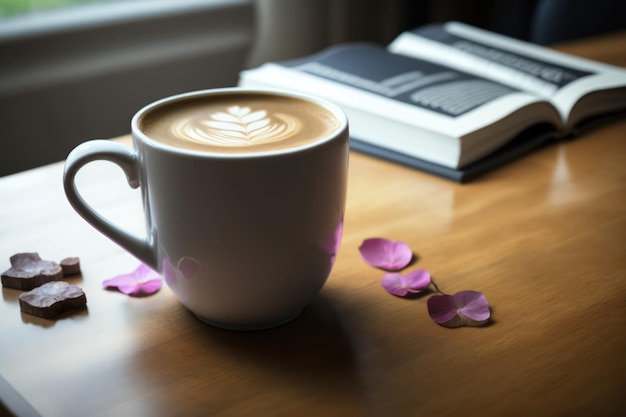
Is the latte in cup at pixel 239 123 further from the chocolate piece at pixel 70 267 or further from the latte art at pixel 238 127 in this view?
the chocolate piece at pixel 70 267

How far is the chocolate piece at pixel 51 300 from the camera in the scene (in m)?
0.60

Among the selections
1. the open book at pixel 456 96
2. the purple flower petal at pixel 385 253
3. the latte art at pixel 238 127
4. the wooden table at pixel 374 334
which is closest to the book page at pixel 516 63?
the open book at pixel 456 96

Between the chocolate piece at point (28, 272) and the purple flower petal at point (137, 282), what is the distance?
46 millimetres

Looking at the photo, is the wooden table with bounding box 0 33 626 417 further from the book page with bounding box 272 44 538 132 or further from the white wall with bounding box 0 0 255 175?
the white wall with bounding box 0 0 255 175

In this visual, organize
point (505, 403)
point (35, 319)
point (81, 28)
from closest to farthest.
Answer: point (505, 403), point (35, 319), point (81, 28)

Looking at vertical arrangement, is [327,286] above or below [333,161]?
below

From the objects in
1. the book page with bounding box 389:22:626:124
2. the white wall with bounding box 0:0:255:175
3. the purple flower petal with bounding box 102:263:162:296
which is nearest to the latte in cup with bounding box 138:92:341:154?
the purple flower petal with bounding box 102:263:162:296

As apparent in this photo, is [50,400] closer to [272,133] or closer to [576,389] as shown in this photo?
[272,133]

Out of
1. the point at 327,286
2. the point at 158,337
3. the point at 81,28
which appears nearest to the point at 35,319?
the point at 158,337

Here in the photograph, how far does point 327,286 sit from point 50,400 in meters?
0.24

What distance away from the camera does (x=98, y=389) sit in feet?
1.70

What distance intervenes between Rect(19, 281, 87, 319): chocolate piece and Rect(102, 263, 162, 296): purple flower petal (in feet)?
0.10

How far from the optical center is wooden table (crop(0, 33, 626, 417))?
51cm

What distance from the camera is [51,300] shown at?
2.00ft
